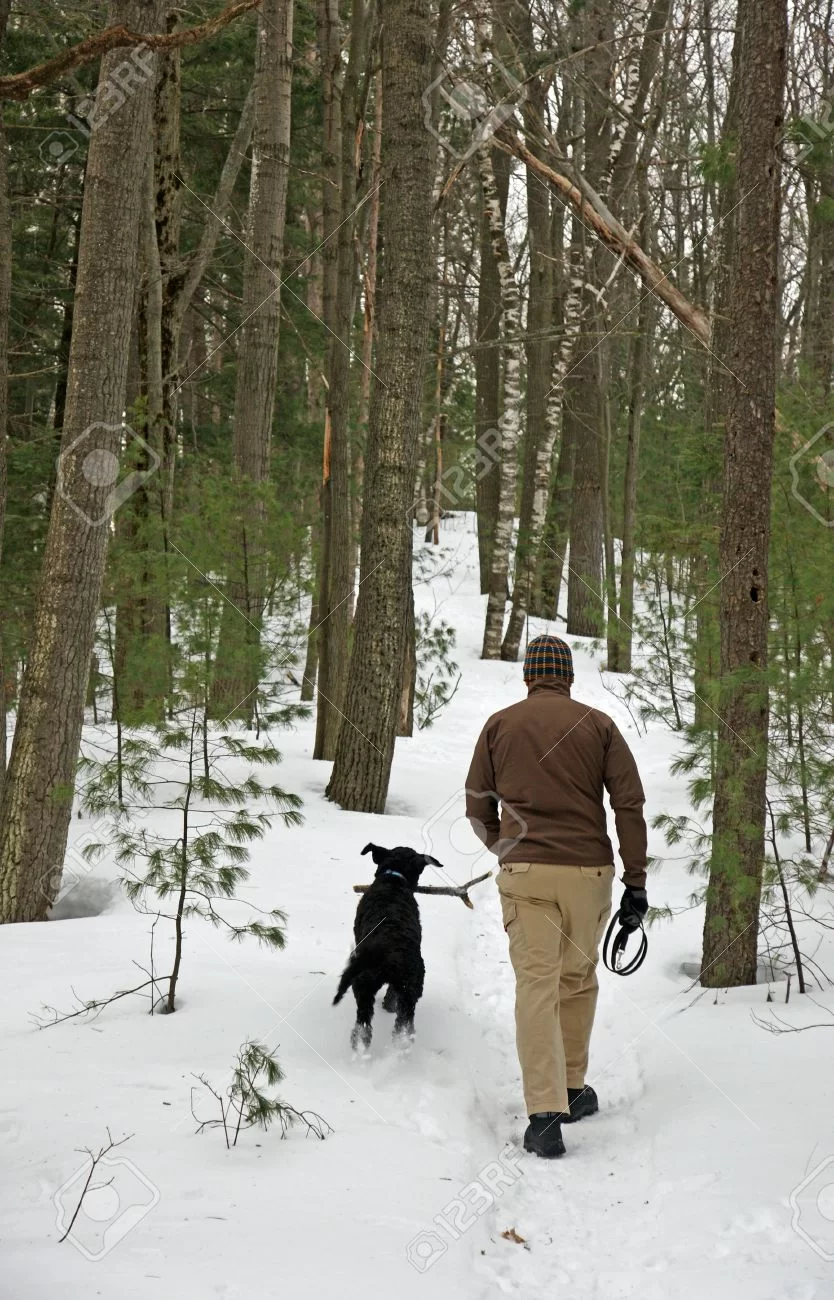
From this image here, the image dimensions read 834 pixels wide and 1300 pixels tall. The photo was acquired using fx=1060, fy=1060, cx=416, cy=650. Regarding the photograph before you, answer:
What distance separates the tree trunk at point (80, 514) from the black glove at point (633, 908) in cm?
341

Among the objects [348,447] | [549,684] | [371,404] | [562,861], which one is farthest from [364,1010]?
[348,447]

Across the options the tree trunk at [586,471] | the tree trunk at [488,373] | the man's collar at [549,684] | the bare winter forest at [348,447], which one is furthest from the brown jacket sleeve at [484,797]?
the tree trunk at [488,373]

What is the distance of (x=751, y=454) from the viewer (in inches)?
215

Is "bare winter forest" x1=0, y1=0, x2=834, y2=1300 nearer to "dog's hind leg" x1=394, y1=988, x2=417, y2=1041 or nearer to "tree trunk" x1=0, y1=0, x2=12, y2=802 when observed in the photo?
"tree trunk" x1=0, y1=0, x2=12, y2=802

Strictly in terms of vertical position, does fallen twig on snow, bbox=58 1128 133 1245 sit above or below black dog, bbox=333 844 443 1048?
below

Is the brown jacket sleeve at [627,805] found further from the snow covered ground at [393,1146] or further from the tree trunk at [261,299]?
the tree trunk at [261,299]

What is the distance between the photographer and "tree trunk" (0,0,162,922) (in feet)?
20.1

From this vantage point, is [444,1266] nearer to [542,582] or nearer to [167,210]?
[167,210]

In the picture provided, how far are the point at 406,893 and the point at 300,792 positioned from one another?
4.40m

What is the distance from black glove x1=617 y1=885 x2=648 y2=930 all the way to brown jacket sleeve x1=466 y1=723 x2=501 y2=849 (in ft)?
2.06

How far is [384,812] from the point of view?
948 centimetres

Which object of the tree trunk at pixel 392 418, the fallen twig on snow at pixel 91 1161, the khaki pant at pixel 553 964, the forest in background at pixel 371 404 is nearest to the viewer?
the fallen twig on snow at pixel 91 1161

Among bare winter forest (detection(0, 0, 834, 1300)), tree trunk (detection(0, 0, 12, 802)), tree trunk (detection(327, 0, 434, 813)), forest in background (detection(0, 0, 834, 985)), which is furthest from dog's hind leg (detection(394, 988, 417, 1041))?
tree trunk (detection(327, 0, 434, 813))

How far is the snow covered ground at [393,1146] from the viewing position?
316cm
